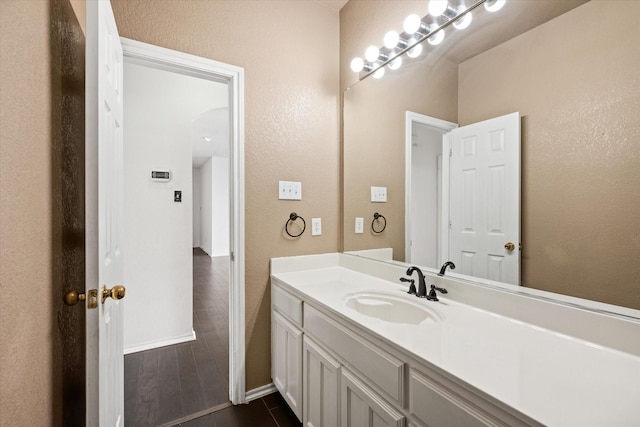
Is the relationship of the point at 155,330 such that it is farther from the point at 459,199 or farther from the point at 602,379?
the point at 602,379

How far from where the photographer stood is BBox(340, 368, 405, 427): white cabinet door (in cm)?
92

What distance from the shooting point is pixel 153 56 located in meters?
1.53

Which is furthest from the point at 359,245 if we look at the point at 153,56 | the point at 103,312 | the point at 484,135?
the point at 153,56

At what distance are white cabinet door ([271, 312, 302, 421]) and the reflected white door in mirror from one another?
0.79m

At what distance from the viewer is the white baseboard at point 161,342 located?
2.43 m

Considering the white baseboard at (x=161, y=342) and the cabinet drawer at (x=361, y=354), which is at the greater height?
the cabinet drawer at (x=361, y=354)

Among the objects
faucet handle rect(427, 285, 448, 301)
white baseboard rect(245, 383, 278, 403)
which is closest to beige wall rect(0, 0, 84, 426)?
white baseboard rect(245, 383, 278, 403)

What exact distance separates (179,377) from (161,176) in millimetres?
1614

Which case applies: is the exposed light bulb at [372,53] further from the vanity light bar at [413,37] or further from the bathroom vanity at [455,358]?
the bathroom vanity at [455,358]

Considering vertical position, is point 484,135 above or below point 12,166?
above

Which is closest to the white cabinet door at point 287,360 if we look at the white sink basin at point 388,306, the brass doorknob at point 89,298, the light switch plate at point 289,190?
the white sink basin at point 388,306

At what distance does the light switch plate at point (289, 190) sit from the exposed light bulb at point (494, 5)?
131 centimetres

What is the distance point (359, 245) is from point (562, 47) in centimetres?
139

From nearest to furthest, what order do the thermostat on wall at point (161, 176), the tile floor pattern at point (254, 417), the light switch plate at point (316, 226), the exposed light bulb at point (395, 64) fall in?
the tile floor pattern at point (254, 417) < the exposed light bulb at point (395, 64) < the light switch plate at point (316, 226) < the thermostat on wall at point (161, 176)
